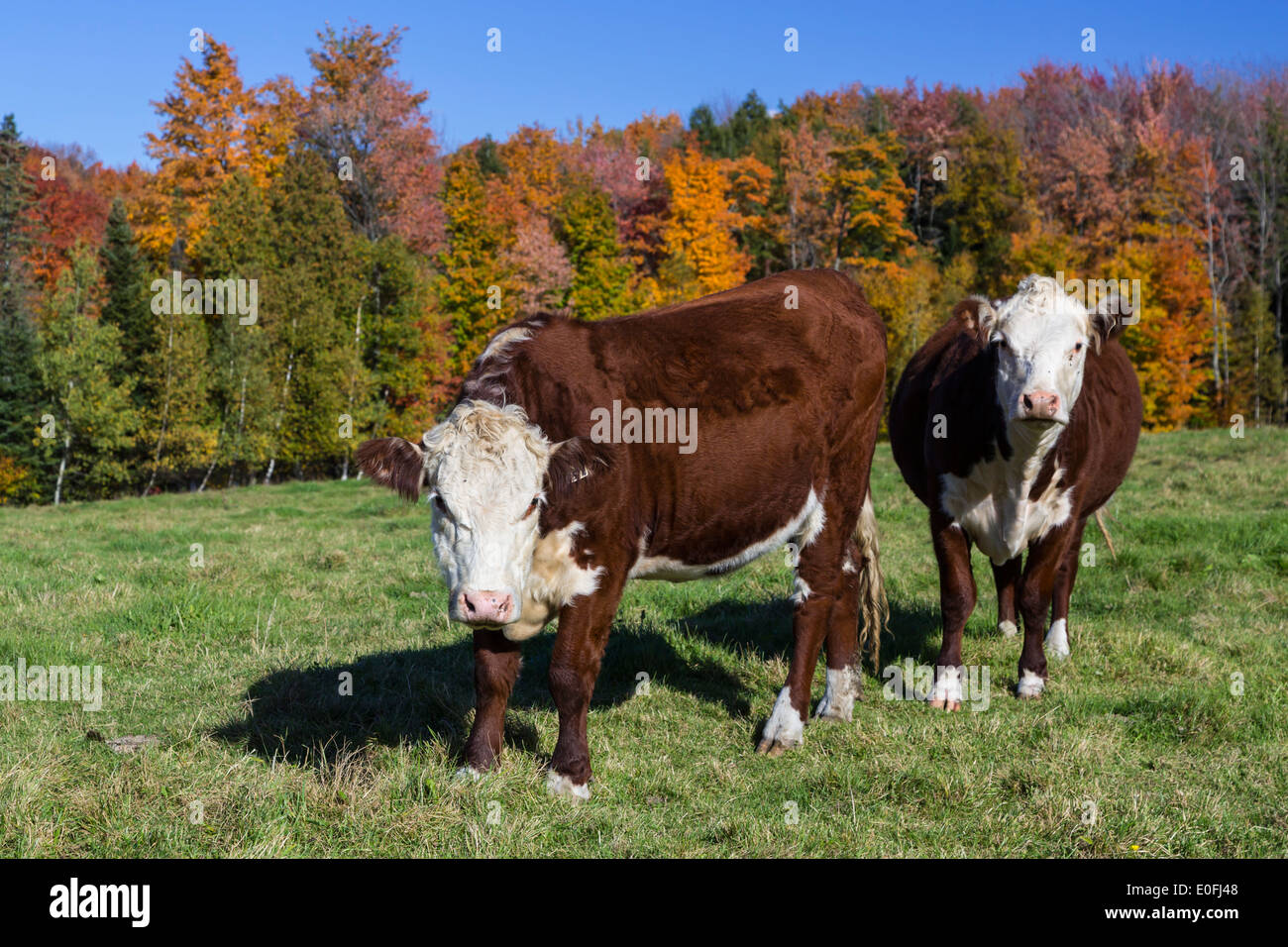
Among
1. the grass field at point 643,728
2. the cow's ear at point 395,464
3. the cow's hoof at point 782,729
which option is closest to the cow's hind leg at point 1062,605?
the grass field at point 643,728

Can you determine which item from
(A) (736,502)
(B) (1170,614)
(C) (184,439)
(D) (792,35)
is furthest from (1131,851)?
(C) (184,439)

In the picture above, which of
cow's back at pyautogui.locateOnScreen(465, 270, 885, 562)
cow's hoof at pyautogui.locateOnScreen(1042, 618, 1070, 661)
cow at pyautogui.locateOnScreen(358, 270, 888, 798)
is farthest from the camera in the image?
cow's hoof at pyautogui.locateOnScreen(1042, 618, 1070, 661)

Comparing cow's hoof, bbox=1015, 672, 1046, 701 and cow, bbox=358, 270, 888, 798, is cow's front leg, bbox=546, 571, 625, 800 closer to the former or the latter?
cow, bbox=358, 270, 888, 798

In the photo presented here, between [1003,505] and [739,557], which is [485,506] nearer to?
[739,557]

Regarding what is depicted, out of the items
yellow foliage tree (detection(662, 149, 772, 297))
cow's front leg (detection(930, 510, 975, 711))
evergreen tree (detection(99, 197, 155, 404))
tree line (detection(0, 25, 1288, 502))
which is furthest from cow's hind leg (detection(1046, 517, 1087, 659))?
evergreen tree (detection(99, 197, 155, 404))

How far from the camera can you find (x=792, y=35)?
9609 millimetres

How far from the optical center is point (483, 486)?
406 cm

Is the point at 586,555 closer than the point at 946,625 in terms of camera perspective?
Yes

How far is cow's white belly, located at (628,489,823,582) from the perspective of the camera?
203 inches

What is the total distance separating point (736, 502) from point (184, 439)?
31.1 metres

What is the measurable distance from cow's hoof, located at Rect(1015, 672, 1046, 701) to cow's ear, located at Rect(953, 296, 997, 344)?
6.75ft

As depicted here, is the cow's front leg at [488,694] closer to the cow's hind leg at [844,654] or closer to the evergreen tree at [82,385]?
the cow's hind leg at [844,654]

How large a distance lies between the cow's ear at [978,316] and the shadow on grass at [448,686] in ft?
7.82
